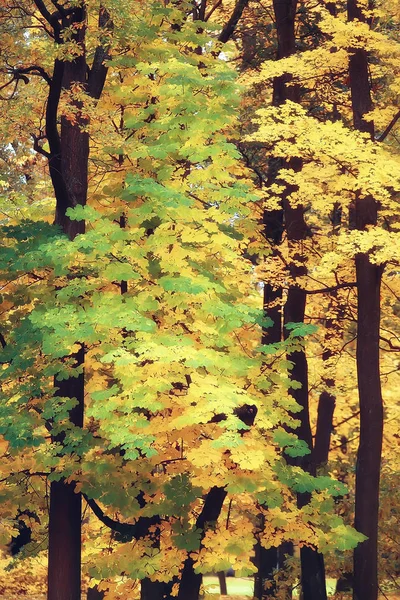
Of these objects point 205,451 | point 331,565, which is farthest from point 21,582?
point 205,451

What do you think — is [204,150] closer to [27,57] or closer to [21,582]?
[27,57]

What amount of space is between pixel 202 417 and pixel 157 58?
A: 6351 mm

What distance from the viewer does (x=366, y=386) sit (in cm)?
1609

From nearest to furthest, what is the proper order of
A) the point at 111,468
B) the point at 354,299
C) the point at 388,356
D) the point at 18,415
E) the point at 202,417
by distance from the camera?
the point at 202,417, the point at 18,415, the point at 111,468, the point at 354,299, the point at 388,356

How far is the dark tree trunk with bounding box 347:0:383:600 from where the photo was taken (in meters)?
15.6

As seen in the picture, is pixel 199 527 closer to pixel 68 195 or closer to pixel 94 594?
pixel 68 195

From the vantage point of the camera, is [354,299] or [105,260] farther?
[354,299]

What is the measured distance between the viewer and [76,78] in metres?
14.4

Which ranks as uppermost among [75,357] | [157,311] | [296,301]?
[296,301]

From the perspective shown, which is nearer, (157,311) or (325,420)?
(157,311)

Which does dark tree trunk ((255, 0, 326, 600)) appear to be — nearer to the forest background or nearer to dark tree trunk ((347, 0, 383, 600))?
the forest background

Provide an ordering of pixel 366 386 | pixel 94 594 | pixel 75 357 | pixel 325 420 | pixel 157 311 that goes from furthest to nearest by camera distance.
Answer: pixel 325 420, pixel 94 594, pixel 366 386, pixel 75 357, pixel 157 311

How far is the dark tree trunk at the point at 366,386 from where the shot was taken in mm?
15625

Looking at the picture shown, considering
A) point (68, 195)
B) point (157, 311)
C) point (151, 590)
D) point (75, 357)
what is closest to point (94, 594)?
point (151, 590)
